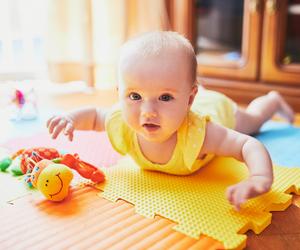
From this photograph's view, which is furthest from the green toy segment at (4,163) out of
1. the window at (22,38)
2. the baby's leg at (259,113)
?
the window at (22,38)

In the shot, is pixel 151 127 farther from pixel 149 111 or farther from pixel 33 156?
pixel 33 156

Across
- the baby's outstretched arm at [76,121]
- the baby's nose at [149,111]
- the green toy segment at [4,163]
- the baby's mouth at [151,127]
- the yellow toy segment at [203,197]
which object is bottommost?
the yellow toy segment at [203,197]

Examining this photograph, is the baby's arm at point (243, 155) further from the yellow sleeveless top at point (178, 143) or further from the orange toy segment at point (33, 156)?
the orange toy segment at point (33, 156)

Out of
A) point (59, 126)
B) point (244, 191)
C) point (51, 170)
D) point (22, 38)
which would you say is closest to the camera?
point (244, 191)

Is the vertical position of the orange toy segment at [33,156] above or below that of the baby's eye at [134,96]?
below

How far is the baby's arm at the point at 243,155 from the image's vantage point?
2.26 ft

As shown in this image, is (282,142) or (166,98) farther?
(282,142)

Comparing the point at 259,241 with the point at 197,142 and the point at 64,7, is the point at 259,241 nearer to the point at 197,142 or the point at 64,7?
the point at 197,142

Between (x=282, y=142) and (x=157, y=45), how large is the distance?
53 centimetres

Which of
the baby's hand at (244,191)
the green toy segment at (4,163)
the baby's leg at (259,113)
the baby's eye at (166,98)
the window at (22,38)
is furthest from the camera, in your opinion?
the window at (22,38)

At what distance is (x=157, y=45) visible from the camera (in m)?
0.78

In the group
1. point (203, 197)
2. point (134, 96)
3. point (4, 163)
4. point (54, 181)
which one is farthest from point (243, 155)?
point (4, 163)

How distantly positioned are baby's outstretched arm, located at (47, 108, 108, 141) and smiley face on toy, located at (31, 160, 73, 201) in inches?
3.6

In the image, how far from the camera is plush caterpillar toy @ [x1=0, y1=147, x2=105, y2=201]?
0.78m
